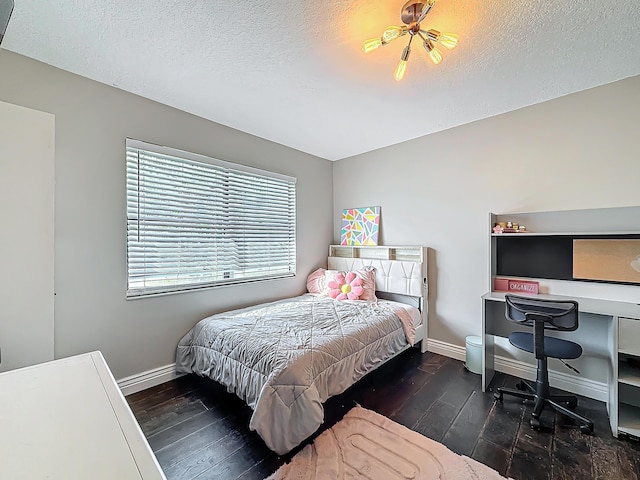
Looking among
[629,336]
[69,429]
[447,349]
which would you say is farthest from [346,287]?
[69,429]

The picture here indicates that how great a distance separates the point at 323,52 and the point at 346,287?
2388 mm

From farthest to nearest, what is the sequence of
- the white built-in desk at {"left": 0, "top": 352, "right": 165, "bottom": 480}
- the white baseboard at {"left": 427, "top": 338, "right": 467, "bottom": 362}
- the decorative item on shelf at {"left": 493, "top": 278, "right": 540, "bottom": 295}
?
the white baseboard at {"left": 427, "top": 338, "right": 467, "bottom": 362}, the decorative item on shelf at {"left": 493, "top": 278, "right": 540, "bottom": 295}, the white built-in desk at {"left": 0, "top": 352, "right": 165, "bottom": 480}

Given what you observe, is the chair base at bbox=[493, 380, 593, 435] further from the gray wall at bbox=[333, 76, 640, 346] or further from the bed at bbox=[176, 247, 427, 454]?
the bed at bbox=[176, 247, 427, 454]

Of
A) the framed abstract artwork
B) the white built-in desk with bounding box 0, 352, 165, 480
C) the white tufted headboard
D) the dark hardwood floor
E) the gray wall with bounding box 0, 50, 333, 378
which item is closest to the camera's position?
the white built-in desk with bounding box 0, 352, 165, 480

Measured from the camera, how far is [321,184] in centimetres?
408

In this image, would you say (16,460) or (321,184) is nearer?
(16,460)

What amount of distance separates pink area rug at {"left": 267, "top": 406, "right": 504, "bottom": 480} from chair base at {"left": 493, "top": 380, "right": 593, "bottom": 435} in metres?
0.74

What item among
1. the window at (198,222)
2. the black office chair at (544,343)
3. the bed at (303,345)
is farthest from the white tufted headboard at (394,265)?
the black office chair at (544,343)

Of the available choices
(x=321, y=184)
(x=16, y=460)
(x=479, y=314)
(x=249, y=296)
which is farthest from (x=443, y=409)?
(x=321, y=184)

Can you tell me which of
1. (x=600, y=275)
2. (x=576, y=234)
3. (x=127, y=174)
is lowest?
(x=600, y=275)

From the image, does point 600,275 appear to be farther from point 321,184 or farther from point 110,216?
point 110,216

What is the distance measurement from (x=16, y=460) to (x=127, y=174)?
2.23 metres

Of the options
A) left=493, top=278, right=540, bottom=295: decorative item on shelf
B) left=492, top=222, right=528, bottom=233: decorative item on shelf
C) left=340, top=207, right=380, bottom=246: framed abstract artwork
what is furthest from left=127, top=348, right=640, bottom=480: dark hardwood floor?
left=340, top=207, right=380, bottom=246: framed abstract artwork

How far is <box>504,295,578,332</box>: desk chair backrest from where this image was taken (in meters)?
1.87
